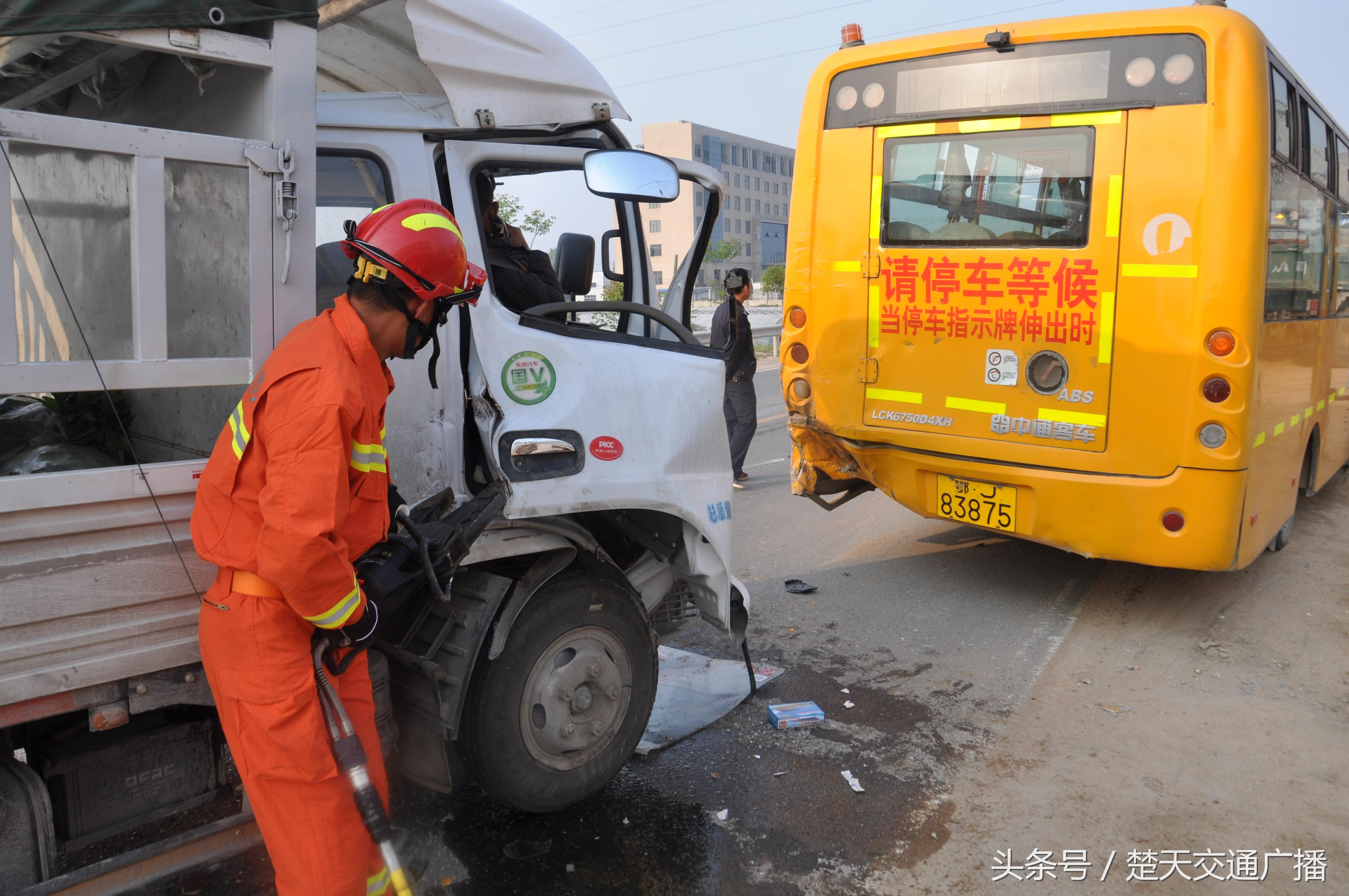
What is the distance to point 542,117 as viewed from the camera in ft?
10.1

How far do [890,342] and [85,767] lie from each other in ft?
14.4

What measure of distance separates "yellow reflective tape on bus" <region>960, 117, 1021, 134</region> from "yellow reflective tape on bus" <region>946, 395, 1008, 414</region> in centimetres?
147

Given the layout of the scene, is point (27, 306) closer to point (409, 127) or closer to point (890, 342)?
point (409, 127)

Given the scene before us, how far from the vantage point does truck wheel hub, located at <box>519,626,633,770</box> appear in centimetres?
308

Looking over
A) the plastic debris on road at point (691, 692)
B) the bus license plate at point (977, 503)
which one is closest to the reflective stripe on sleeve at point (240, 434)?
the plastic debris on road at point (691, 692)

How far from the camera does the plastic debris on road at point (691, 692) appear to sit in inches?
153

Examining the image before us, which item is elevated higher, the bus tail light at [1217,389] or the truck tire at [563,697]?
the bus tail light at [1217,389]

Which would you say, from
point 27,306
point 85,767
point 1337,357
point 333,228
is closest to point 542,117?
point 333,228

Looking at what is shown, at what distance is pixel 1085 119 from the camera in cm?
483

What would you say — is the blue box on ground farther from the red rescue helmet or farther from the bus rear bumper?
the red rescue helmet

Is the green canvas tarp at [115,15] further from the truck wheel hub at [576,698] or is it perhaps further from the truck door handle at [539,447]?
the truck wheel hub at [576,698]

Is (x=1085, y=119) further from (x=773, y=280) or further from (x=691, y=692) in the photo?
(x=773, y=280)

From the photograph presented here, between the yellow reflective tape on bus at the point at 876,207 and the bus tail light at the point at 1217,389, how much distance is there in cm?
194

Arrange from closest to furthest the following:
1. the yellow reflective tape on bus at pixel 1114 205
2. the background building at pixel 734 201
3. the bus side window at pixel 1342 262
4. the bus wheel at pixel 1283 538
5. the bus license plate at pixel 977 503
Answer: the yellow reflective tape on bus at pixel 1114 205, the bus license plate at pixel 977 503, the bus wheel at pixel 1283 538, the bus side window at pixel 1342 262, the background building at pixel 734 201
